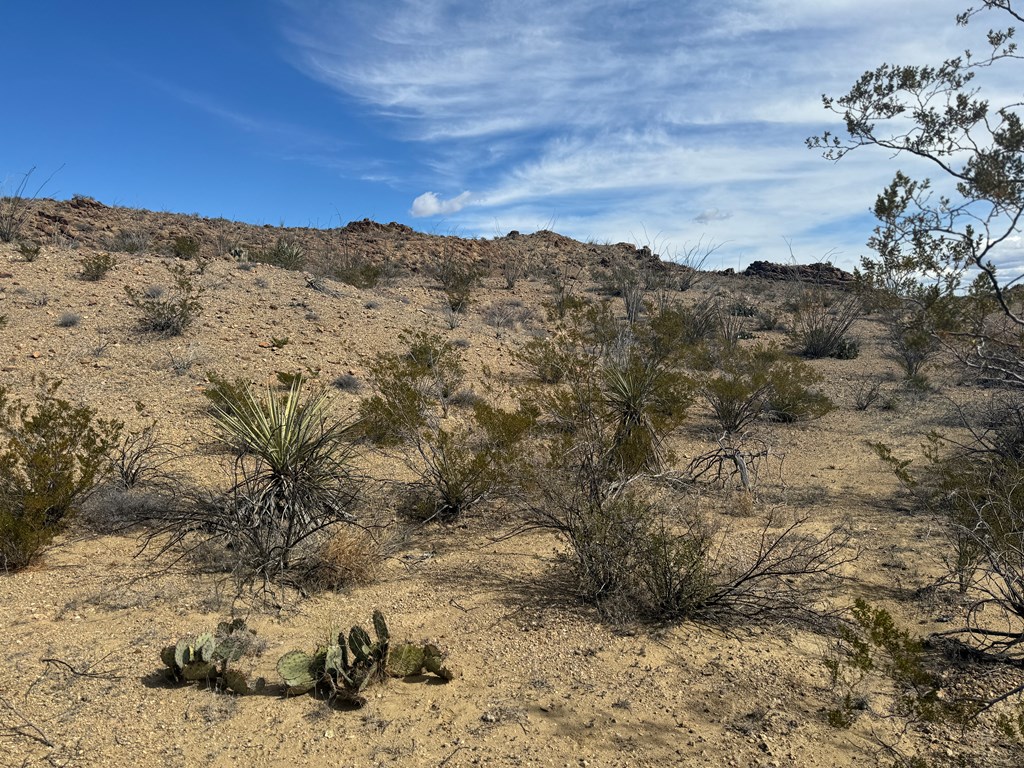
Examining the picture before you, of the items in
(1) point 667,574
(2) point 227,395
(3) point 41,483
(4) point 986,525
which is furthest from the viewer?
(2) point 227,395

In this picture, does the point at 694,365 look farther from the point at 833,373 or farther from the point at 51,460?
the point at 51,460

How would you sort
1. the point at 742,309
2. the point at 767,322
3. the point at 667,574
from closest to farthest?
the point at 667,574 → the point at 767,322 → the point at 742,309

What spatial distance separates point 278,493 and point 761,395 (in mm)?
8625

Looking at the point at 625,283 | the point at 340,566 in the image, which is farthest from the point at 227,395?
the point at 625,283

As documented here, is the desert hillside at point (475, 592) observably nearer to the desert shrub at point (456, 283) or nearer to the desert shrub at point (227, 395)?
the desert shrub at point (227, 395)

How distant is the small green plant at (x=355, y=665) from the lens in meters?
3.65

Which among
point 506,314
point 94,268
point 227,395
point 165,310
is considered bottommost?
point 227,395

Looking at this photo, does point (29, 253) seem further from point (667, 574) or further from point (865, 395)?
point (865, 395)

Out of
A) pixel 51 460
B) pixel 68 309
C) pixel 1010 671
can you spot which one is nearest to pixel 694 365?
pixel 1010 671

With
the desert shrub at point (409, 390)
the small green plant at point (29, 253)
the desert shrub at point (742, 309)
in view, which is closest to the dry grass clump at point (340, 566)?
the desert shrub at point (409, 390)

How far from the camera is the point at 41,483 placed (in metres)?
5.61

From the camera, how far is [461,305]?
18875mm

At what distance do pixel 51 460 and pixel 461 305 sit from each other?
44.9ft

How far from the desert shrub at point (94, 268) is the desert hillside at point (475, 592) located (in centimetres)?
92
